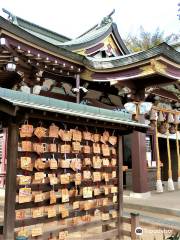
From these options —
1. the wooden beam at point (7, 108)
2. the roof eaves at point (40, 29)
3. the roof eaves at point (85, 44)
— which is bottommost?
the wooden beam at point (7, 108)

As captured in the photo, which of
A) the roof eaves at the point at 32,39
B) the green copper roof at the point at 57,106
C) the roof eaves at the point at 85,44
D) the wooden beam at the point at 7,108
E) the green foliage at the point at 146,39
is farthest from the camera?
the green foliage at the point at 146,39

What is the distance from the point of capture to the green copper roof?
4.08 meters

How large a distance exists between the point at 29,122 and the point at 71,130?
0.84 metres

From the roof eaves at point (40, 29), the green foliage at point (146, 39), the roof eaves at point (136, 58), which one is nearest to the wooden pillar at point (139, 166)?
the roof eaves at point (136, 58)

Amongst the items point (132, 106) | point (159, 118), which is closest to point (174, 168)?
point (159, 118)

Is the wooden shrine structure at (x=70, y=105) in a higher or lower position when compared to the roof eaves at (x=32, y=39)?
lower

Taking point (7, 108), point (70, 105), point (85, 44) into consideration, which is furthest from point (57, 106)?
point (85, 44)

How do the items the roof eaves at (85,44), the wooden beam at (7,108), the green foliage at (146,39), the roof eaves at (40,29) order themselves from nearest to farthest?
the wooden beam at (7,108), the roof eaves at (85,44), the roof eaves at (40,29), the green foliage at (146,39)

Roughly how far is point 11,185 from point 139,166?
6.79 metres

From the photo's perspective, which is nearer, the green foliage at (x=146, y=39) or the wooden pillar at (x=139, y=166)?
the wooden pillar at (x=139, y=166)

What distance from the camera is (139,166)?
398 inches

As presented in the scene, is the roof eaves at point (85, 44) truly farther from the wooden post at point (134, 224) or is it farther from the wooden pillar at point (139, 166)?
the wooden post at point (134, 224)

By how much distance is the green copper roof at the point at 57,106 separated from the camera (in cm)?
408

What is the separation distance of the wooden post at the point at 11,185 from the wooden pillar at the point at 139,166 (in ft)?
22.1
